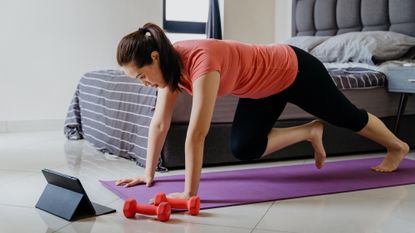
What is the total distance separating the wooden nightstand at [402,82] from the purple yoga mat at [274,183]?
52 centimetres

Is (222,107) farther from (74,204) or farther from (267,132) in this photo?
(74,204)

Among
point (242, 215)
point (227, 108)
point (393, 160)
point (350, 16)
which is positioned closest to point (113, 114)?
point (227, 108)

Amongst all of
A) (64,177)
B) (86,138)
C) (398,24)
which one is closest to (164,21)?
(86,138)

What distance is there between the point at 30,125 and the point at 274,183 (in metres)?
2.86

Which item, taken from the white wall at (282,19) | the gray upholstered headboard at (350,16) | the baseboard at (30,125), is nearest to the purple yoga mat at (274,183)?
the gray upholstered headboard at (350,16)

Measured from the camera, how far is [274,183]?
2.17 metres

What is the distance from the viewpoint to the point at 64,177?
1.67m

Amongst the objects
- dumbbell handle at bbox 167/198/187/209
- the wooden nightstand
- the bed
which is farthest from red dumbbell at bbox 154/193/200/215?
the wooden nightstand

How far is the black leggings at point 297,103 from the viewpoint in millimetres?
2023

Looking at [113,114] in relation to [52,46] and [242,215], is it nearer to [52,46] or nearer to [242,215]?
[242,215]

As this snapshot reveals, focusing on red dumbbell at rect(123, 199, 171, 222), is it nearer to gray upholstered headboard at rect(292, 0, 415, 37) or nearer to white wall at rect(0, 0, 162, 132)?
gray upholstered headboard at rect(292, 0, 415, 37)

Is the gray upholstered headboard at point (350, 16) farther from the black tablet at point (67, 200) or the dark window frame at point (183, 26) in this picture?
the black tablet at point (67, 200)

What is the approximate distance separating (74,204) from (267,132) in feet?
2.93

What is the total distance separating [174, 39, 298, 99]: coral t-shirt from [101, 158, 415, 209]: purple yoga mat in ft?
1.37
